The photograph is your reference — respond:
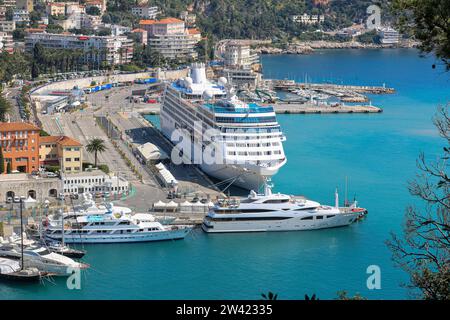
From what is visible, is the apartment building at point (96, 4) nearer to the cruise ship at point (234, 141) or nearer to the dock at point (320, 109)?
the dock at point (320, 109)

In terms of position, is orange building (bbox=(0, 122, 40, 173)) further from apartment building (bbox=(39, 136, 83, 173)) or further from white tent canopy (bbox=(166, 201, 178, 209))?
white tent canopy (bbox=(166, 201, 178, 209))

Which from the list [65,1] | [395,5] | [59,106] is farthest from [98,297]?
[65,1]

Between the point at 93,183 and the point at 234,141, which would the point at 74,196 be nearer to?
the point at 93,183

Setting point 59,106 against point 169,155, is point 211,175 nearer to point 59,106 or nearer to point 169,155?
point 169,155

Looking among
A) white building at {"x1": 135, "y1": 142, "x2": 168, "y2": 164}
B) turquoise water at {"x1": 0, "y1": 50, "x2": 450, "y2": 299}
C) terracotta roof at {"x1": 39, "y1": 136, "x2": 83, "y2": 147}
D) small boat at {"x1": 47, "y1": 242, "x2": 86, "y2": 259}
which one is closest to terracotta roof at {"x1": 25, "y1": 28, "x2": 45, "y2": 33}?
turquoise water at {"x1": 0, "y1": 50, "x2": 450, "y2": 299}

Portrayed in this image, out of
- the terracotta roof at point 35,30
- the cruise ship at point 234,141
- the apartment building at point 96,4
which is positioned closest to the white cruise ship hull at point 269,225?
the cruise ship at point 234,141

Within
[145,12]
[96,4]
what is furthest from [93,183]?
[96,4]
